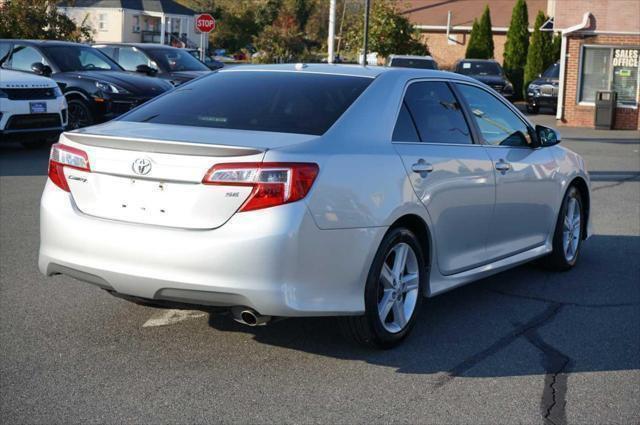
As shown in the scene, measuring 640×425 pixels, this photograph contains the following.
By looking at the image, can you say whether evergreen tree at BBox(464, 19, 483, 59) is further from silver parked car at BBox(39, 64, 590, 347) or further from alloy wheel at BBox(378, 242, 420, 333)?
alloy wheel at BBox(378, 242, 420, 333)

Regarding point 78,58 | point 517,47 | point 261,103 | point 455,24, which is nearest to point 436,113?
point 261,103

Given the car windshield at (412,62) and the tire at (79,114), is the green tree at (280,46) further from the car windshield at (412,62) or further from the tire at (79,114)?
the tire at (79,114)

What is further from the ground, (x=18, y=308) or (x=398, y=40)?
(x=398, y=40)

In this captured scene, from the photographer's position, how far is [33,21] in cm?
2873

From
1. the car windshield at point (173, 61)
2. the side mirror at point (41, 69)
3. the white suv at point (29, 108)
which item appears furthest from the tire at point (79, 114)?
the car windshield at point (173, 61)

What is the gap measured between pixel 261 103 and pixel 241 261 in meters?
1.30

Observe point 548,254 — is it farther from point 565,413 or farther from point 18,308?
point 18,308

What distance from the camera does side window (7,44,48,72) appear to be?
17.2m

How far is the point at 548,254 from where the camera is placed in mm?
7789

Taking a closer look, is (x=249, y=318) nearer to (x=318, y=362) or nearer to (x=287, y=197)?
(x=318, y=362)

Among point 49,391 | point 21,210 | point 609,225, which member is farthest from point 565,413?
point 21,210

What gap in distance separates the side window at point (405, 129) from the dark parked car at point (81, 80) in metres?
11.3

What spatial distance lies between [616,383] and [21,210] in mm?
6809

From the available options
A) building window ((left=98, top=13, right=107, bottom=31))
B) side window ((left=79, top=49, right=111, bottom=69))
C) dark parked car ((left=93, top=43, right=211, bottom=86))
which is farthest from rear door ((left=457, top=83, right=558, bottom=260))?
building window ((left=98, top=13, right=107, bottom=31))
